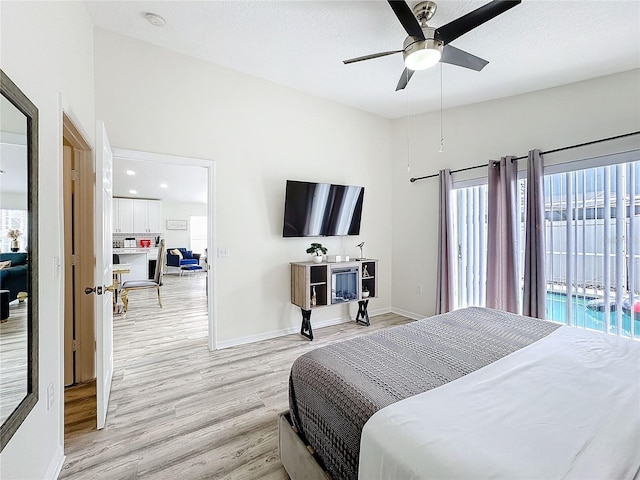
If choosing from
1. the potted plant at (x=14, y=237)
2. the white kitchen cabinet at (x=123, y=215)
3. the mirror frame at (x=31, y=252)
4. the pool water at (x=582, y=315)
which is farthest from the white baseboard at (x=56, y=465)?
the white kitchen cabinet at (x=123, y=215)

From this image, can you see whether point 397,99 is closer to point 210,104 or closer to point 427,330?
point 210,104

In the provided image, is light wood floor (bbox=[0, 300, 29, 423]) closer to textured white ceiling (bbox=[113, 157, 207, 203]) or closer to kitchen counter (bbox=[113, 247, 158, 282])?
textured white ceiling (bbox=[113, 157, 207, 203])

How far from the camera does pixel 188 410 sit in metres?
2.23

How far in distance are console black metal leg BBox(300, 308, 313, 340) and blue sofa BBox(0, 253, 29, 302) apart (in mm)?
2743

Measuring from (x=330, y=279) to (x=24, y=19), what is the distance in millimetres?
3258

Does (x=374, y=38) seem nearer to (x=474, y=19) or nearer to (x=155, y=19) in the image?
(x=474, y=19)

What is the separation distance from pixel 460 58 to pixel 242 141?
7.78 ft

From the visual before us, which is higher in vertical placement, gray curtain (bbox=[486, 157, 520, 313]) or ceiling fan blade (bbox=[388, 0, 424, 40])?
ceiling fan blade (bbox=[388, 0, 424, 40])

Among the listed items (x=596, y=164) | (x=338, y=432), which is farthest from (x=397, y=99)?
(x=338, y=432)

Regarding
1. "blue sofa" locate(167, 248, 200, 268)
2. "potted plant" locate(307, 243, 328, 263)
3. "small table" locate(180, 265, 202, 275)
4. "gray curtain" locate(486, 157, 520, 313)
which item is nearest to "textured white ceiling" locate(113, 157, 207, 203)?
"blue sofa" locate(167, 248, 200, 268)

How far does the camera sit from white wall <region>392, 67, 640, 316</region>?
284cm

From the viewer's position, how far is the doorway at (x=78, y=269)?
259 centimetres

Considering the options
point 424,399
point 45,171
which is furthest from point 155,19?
point 424,399

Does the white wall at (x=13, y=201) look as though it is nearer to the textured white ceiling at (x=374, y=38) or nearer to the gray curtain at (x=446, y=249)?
the textured white ceiling at (x=374, y=38)
